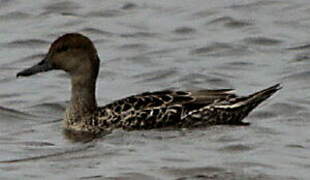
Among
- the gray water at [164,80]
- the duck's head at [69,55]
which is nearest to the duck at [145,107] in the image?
the duck's head at [69,55]

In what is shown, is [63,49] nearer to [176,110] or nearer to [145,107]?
[145,107]

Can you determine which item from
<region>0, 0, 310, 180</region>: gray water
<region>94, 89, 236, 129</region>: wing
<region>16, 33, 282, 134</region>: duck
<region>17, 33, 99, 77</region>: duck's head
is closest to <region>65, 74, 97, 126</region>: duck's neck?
<region>16, 33, 282, 134</region>: duck

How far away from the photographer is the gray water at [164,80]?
12.7 meters

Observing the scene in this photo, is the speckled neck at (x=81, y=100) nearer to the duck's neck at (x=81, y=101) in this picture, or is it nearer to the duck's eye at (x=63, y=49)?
the duck's neck at (x=81, y=101)

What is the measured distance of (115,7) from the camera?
20.5 m

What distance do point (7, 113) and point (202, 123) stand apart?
2275 mm

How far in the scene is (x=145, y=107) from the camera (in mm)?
14125

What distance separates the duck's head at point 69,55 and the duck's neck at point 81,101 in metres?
0.14

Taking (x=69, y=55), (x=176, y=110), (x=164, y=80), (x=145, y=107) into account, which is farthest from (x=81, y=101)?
(x=164, y=80)

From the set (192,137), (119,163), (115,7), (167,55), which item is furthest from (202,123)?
(115,7)

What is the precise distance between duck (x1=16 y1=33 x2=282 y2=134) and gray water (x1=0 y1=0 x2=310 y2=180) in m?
0.15

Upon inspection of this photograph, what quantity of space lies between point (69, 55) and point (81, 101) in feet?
1.59

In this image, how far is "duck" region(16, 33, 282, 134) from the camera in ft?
46.5

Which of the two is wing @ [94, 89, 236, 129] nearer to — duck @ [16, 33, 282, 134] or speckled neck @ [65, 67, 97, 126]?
duck @ [16, 33, 282, 134]
